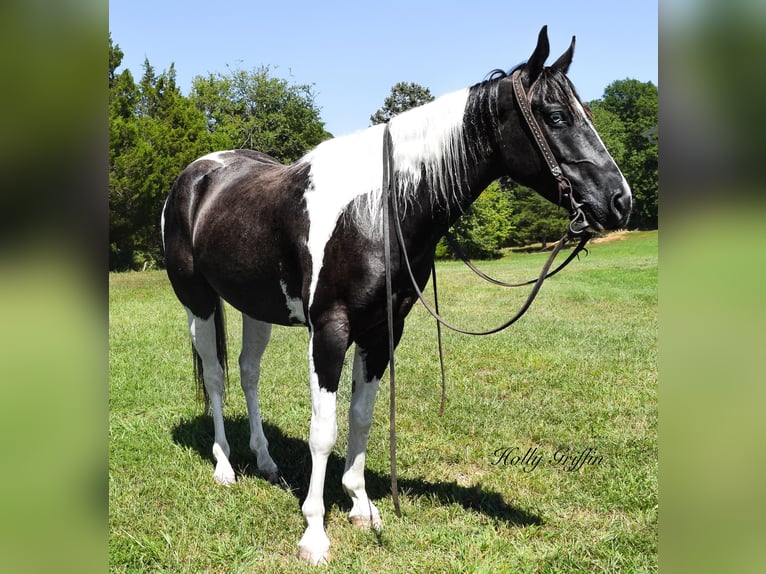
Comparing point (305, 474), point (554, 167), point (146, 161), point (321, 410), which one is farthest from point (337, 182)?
point (146, 161)

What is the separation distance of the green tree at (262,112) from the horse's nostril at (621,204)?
3482 cm

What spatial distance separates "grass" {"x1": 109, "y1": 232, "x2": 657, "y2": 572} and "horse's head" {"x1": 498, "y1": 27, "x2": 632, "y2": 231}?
181 cm

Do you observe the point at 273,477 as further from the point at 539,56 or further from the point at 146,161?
the point at 146,161

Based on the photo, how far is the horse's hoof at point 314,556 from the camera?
283 cm

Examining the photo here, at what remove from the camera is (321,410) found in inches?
114

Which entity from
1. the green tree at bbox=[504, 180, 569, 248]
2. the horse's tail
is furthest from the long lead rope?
the green tree at bbox=[504, 180, 569, 248]

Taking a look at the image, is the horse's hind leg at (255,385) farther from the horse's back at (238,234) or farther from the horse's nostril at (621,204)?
the horse's nostril at (621,204)

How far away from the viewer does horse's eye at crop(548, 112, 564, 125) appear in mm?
2445

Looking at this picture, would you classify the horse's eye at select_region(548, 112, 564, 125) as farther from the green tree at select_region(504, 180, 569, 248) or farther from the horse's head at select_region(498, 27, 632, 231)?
the green tree at select_region(504, 180, 569, 248)

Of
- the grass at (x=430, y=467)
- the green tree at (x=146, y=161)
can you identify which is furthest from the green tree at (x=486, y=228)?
the grass at (x=430, y=467)
